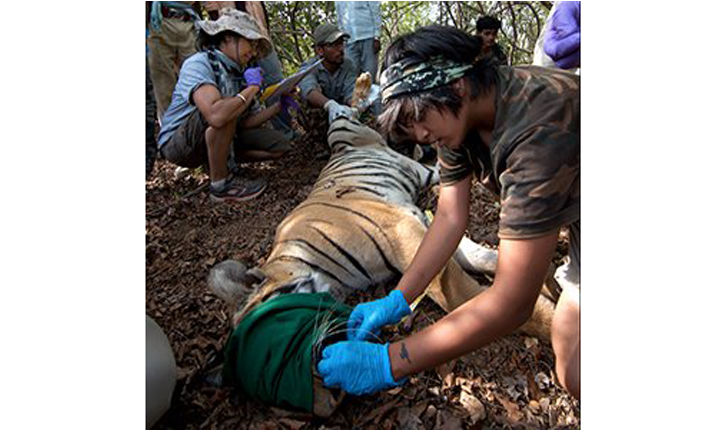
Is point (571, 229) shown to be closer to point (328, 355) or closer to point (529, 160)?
point (529, 160)

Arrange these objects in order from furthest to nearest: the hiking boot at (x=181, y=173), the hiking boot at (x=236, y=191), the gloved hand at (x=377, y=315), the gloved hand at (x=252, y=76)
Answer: the hiking boot at (x=181, y=173), the hiking boot at (x=236, y=191), the gloved hand at (x=252, y=76), the gloved hand at (x=377, y=315)

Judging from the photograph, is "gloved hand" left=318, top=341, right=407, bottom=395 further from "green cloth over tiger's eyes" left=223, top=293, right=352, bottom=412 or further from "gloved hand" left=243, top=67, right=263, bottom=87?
"gloved hand" left=243, top=67, right=263, bottom=87

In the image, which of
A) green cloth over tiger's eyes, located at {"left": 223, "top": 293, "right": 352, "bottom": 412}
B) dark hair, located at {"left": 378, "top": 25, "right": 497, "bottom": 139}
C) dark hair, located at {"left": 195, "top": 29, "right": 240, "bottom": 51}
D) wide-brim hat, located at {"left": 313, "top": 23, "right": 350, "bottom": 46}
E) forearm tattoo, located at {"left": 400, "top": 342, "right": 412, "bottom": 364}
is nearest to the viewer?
dark hair, located at {"left": 378, "top": 25, "right": 497, "bottom": 139}

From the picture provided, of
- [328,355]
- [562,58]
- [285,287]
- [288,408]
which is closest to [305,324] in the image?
[328,355]

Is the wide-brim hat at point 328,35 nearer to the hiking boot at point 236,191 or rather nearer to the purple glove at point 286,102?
the purple glove at point 286,102

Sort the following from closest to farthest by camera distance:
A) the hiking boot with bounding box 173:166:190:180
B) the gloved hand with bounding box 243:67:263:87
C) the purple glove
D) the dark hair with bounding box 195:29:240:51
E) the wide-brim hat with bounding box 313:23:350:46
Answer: the dark hair with bounding box 195:29:240:51 < the gloved hand with bounding box 243:67:263:87 < the purple glove < the hiking boot with bounding box 173:166:190:180 < the wide-brim hat with bounding box 313:23:350:46

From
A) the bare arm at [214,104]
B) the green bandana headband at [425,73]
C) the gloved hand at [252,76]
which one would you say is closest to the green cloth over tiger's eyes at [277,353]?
the green bandana headband at [425,73]

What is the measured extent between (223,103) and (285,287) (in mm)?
2294

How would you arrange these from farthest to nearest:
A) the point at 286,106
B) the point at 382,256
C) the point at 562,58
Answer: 1. the point at 286,106
2. the point at 562,58
3. the point at 382,256

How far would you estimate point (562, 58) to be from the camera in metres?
3.74

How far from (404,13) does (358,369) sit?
322 inches

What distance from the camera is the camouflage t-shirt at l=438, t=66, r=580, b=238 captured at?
4.47ft

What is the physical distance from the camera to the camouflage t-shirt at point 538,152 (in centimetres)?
136

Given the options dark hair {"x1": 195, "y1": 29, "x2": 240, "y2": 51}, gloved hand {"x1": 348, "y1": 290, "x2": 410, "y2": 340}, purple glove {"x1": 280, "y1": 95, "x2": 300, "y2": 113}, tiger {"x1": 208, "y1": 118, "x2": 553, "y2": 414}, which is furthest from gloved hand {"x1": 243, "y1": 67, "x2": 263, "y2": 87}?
gloved hand {"x1": 348, "y1": 290, "x2": 410, "y2": 340}
